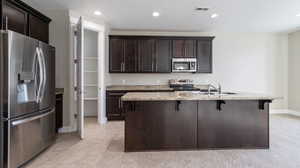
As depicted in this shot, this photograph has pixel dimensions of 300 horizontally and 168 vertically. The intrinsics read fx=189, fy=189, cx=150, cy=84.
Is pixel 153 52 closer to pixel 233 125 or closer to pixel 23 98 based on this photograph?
pixel 233 125

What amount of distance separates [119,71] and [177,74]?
1.89 m

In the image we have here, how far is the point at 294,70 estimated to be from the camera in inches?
246

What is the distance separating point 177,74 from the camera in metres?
6.21

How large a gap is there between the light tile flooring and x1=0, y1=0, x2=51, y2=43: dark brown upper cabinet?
2.13m

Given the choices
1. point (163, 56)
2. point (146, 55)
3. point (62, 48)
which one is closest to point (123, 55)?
point (146, 55)

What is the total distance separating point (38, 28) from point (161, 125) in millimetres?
3083

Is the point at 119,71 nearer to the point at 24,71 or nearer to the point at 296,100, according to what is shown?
the point at 24,71

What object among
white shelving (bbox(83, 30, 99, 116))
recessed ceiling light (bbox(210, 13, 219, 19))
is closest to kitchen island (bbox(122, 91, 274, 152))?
recessed ceiling light (bbox(210, 13, 219, 19))

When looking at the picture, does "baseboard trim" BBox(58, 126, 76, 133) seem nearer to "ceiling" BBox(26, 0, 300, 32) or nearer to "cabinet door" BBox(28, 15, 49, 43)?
"cabinet door" BBox(28, 15, 49, 43)

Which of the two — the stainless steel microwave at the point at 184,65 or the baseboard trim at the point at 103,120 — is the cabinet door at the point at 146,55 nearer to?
the stainless steel microwave at the point at 184,65

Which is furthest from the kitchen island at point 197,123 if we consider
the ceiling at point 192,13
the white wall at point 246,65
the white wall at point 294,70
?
the white wall at point 294,70

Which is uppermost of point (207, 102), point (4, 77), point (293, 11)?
point (293, 11)

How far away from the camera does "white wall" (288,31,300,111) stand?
6.12m

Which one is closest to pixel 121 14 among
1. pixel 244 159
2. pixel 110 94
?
pixel 110 94
